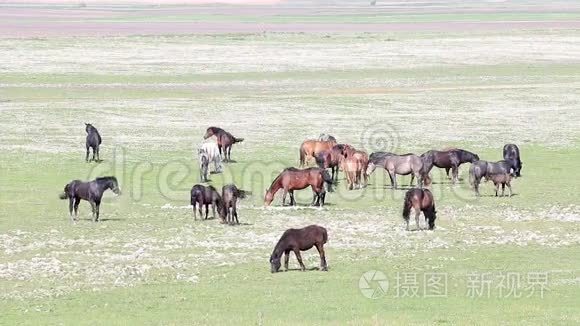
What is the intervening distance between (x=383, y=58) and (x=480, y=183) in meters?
62.5

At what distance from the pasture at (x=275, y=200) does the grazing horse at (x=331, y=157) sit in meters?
1.13

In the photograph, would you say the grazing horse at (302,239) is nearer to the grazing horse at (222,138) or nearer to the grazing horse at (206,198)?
the grazing horse at (206,198)

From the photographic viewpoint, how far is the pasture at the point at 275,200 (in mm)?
21406

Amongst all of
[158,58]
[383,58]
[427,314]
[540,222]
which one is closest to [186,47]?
[158,58]

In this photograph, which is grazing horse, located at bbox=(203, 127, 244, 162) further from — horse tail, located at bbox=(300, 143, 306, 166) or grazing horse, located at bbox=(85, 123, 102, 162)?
grazing horse, located at bbox=(85, 123, 102, 162)

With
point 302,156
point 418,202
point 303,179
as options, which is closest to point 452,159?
point 302,156

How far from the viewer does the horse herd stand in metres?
27.7

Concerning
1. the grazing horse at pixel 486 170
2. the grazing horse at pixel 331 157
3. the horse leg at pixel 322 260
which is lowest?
the horse leg at pixel 322 260

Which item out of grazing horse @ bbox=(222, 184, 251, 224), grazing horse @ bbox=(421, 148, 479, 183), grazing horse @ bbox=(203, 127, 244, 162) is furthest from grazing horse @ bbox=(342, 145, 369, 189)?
grazing horse @ bbox=(222, 184, 251, 224)

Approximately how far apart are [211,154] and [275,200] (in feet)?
18.8

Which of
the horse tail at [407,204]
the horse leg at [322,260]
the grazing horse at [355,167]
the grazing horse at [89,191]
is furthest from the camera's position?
the grazing horse at [355,167]

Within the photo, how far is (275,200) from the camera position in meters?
33.0

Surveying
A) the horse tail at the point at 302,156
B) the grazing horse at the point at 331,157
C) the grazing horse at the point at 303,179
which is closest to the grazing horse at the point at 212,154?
the horse tail at the point at 302,156

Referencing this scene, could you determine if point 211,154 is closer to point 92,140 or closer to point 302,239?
point 92,140
